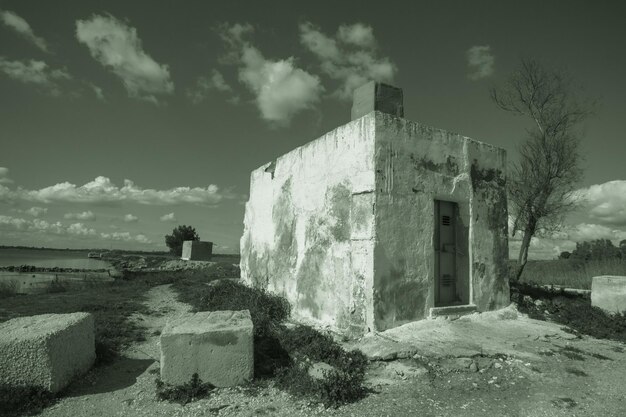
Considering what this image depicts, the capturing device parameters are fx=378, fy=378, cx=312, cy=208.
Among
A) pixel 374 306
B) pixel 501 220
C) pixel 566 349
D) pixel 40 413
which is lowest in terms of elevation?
pixel 40 413

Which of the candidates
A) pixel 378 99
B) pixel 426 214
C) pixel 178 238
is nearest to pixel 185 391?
pixel 426 214

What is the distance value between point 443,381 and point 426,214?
2376 millimetres

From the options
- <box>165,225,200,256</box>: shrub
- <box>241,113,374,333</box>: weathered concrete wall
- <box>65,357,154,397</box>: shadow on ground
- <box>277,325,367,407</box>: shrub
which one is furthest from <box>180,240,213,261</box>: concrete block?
<box>277,325,367,407</box>: shrub

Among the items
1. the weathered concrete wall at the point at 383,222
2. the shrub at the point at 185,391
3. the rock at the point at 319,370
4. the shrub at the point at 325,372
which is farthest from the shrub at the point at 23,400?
the weathered concrete wall at the point at 383,222

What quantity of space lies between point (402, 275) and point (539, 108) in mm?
8978

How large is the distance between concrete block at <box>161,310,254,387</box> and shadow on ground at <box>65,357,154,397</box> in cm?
63

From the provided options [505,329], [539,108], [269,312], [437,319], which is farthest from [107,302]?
[539,108]

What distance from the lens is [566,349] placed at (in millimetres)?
4844

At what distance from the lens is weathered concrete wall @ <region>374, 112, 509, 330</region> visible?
5.10 m

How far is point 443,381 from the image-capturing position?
12.8ft

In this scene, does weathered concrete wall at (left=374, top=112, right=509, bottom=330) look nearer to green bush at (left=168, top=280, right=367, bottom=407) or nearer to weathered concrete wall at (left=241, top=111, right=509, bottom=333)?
weathered concrete wall at (left=241, top=111, right=509, bottom=333)

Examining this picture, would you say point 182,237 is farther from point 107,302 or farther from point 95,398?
point 95,398

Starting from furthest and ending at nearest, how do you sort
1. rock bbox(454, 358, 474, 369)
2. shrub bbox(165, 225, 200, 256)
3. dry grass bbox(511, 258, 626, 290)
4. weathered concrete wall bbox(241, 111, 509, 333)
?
shrub bbox(165, 225, 200, 256), dry grass bbox(511, 258, 626, 290), weathered concrete wall bbox(241, 111, 509, 333), rock bbox(454, 358, 474, 369)

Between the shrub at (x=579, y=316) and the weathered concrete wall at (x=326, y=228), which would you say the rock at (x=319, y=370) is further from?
the shrub at (x=579, y=316)
